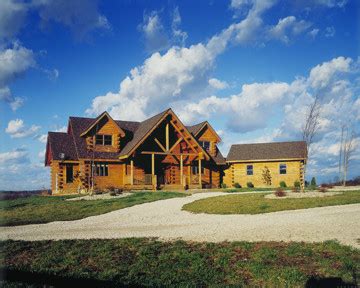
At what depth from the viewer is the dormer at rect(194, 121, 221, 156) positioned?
130ft

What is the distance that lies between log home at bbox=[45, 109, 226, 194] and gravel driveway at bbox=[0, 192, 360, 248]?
1592cm

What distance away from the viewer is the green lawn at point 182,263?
21.8ft

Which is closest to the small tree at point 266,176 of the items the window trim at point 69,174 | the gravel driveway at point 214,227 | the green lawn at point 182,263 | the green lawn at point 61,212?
the green lawn at point 61,212

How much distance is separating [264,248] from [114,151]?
1065 inches

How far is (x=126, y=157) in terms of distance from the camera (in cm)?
3120

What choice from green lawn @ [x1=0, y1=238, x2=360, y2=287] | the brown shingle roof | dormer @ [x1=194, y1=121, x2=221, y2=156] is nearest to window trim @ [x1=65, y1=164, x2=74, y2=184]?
dormer @ [x1=194, y1=121, x2=221, y2=156]

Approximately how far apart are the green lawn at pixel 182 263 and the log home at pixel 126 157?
21630mm

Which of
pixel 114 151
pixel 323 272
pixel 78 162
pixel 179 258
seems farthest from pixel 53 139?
pixel 323 272

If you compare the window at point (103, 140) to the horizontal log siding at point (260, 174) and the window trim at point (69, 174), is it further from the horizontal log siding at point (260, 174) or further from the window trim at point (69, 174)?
the horizontal log siding at point (260, 174)

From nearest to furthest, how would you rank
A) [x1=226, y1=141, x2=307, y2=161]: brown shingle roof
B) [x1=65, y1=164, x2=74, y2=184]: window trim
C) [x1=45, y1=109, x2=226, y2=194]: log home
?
[x1=45, y1=109, x2=226, y2=194]: log home
[x1=65, y1=164, x2=74, y2=184]: window trim
[x1=226, y1=141, x2=307, y2=161]: brown shingle roof

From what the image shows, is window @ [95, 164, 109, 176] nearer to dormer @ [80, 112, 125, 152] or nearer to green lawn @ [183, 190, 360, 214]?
dormer @ [80, 112, 125, 152]

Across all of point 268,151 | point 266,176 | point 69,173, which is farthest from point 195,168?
point 69,173

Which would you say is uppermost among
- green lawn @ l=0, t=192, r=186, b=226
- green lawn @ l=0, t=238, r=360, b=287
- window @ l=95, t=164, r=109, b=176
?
window @ l=95, t=164, r=109, b=176

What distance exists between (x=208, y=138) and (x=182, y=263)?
32.5 metres
